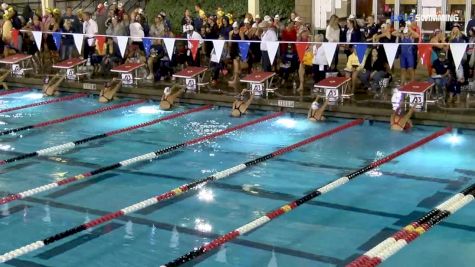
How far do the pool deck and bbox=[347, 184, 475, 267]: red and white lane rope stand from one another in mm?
3550

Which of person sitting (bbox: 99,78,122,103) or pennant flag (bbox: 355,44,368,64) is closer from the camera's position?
pennant flag (bbox: 355,44,368,64)

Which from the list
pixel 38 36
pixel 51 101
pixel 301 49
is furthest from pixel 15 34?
pixel 301 49

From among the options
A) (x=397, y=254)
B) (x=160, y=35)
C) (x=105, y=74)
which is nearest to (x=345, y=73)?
(x=160, y=35)

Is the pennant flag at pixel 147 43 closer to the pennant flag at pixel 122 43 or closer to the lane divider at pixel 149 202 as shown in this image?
the pennant flag at pixel 122 43

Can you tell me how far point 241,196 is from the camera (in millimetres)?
7562

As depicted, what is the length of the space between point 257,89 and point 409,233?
6.81m

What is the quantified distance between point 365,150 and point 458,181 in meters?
1.74

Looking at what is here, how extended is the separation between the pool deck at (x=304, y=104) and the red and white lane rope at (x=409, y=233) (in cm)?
355

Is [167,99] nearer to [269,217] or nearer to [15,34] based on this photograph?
[15,34]

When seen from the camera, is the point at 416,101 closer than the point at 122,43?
Yes

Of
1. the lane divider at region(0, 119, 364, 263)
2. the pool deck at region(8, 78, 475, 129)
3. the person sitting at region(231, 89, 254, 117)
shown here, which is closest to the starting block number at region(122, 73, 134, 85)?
the pool deck at region(8, 78, 475, 129)

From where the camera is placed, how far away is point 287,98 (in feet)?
39.6

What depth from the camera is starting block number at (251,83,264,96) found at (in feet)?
40.3

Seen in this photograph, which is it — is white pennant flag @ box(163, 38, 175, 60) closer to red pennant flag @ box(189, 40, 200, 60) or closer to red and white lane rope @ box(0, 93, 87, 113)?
red pennant flag @ box(189, 40, 200, 60)
